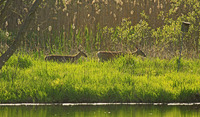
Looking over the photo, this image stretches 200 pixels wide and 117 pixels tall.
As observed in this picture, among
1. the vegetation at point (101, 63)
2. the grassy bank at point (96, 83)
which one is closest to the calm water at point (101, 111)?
the grassy bank at point (96, 83)

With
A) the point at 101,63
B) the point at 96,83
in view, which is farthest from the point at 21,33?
the point at 101,63

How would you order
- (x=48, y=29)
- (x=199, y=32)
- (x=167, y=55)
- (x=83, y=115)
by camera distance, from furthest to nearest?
(x=48, y=29)
(x=199, y=32)
(x=167, y=55)
(x=83, y=115)

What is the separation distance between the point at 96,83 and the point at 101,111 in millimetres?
2112

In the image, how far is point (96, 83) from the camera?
1328cm

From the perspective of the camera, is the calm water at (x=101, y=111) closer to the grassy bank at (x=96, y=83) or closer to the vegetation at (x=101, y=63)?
the grassy bank at (x=96, y=83)

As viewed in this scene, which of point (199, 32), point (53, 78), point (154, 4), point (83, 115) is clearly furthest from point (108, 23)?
point (83, 115)

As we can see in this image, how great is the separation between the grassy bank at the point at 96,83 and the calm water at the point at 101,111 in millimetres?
586

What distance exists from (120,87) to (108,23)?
878 centimetres

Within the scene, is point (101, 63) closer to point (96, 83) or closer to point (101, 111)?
point (96, 83)

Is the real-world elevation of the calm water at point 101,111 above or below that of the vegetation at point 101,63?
below

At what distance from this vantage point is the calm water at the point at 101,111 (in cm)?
1079

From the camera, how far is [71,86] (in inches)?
508

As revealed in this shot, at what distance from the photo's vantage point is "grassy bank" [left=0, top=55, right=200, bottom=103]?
1265cm

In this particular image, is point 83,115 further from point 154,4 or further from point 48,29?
point 154,4
